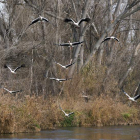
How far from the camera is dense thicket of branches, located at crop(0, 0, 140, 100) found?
2812 centimetres

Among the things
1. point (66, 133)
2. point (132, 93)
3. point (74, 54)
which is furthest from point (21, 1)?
point (66, 133)

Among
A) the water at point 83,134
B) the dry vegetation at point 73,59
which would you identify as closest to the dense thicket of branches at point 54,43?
the dry vegetation at point 73,59

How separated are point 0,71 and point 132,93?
10256mm

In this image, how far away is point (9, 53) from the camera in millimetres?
27734

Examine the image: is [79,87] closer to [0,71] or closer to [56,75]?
→ [56,75]

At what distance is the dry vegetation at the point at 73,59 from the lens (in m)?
23.9

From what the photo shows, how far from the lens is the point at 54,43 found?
28625 mm

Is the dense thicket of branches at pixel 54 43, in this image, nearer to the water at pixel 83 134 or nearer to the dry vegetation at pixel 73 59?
the dry vegetation at pixel 73 59

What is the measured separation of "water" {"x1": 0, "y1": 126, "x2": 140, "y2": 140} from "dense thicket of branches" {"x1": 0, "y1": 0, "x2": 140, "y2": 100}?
630cm

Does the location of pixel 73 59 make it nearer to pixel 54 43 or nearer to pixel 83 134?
pixel 54 43

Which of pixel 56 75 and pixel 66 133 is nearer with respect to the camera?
pixel 66 133

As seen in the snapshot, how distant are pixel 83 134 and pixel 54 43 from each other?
1029 centimetres

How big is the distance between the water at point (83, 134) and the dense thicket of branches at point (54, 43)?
630cm

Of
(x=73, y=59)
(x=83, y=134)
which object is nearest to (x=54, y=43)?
(x=73, y=59)
